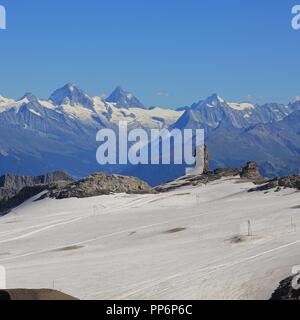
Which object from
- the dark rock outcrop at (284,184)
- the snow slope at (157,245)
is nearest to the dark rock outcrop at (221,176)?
the snow slope at (157,245)

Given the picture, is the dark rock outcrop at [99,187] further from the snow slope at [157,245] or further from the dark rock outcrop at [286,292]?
the dark rock outcrop at [286,292]

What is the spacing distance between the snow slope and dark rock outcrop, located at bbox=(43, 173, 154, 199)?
12.9 ft

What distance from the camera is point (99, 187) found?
104 metres

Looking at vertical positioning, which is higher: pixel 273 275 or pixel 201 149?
pixel 201 149

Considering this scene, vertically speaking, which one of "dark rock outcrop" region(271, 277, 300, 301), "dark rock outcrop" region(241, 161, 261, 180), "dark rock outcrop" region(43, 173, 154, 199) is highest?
"dark rock outcrop" region(241, 161, 261, 180)

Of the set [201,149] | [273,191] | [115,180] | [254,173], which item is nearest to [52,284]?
[273,191]

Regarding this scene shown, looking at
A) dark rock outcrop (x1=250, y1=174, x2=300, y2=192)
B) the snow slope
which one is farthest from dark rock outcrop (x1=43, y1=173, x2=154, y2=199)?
dark rock outcrop (x1=250, y1=174, x2=300, y2=192)

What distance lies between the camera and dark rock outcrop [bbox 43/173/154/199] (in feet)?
323

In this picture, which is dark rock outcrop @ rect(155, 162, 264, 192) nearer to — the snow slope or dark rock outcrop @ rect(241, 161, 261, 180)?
dark rock outcrop @ rect(241, 161, 261, 180)

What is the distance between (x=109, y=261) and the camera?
5266 centimetres

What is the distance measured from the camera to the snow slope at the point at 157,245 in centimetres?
4222

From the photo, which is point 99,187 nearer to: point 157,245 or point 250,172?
point 250,172

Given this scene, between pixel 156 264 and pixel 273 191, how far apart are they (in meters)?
37.3
